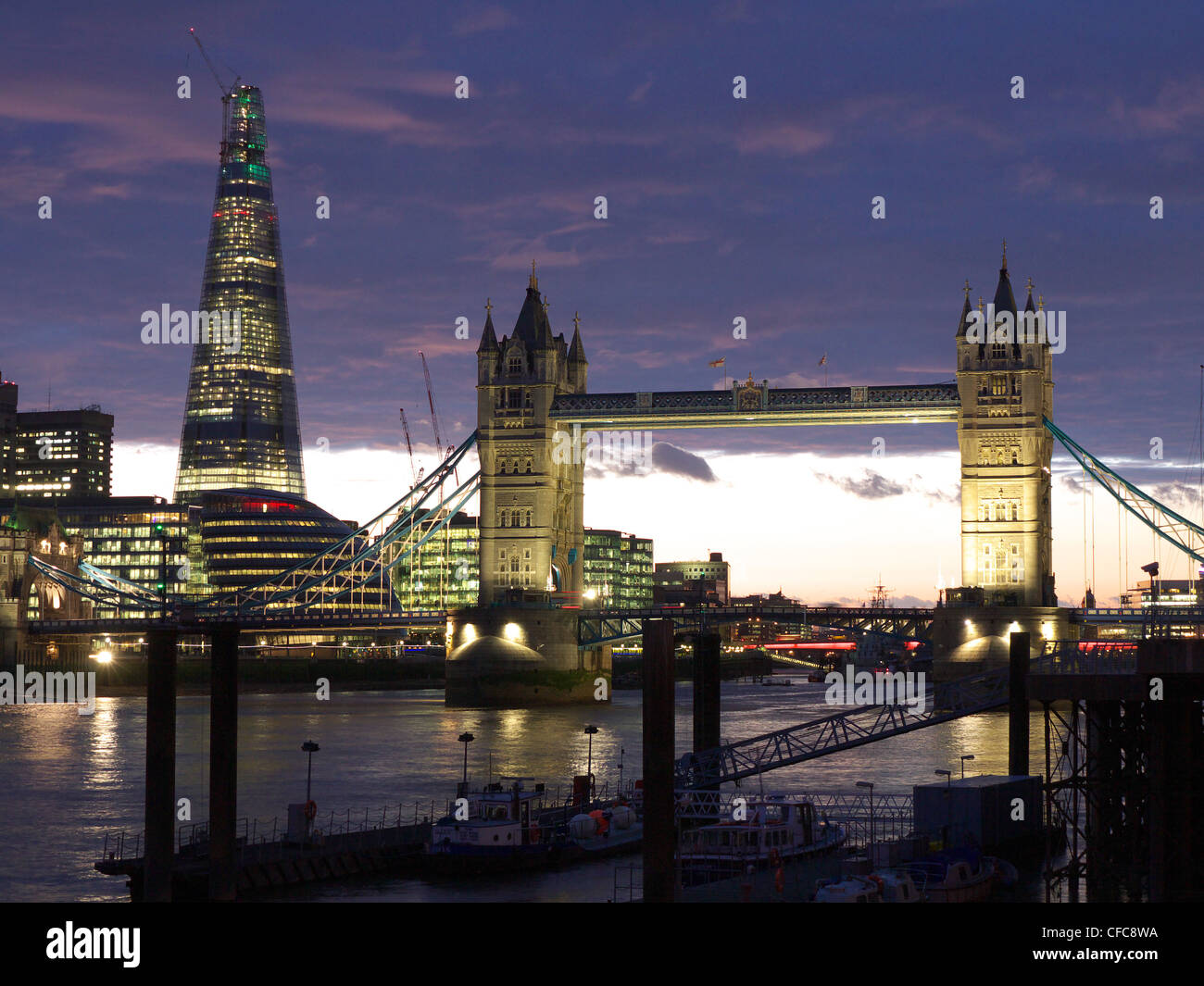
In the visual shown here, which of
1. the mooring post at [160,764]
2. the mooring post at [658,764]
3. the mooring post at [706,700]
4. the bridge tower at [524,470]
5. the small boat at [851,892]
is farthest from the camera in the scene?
the bridge tower at [524,470]

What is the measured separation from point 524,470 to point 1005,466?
32.4 metres

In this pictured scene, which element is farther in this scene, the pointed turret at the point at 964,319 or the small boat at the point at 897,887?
the pointed turret at the point at 964,319

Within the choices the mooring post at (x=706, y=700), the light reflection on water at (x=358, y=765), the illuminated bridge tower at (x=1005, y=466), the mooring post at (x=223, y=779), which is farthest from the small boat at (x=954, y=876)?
the illuminated bridge tower at (x=1005, y=466)

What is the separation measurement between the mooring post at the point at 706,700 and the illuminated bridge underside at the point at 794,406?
5918 centimetres

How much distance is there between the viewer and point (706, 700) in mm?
58125

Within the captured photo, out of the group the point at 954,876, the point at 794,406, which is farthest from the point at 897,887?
the point at 794,406

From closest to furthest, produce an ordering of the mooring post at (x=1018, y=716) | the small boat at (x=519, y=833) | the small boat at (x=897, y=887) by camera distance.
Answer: the small boat at (x=897, y=887)
the small boat at (x=519, y=833)
the mooring post at (x=1018, y=716)

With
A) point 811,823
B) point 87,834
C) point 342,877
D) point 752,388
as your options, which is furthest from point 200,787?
point 752,388

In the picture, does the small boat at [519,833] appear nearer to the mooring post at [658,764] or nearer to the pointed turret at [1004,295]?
the mooring post at [658,764]

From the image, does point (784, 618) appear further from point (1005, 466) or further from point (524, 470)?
point (524, 470)

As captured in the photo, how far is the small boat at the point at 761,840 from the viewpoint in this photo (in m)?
44.1

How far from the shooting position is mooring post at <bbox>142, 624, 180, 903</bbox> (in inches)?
1452
